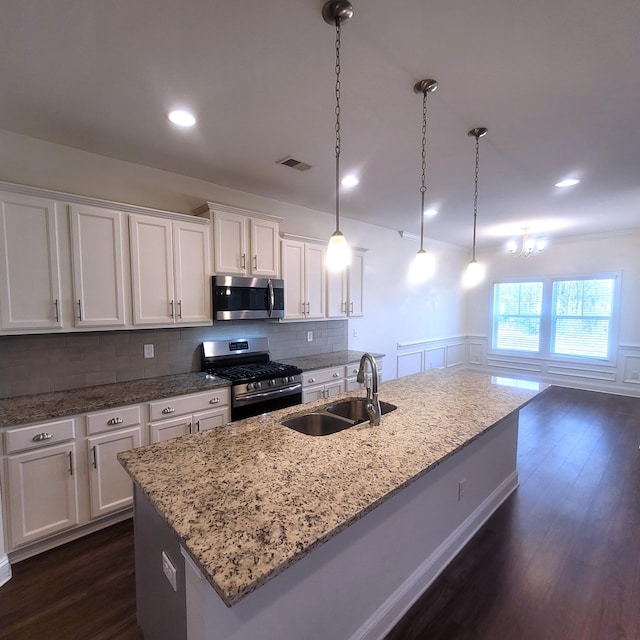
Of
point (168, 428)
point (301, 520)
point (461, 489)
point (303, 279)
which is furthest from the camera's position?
point (303, 279)

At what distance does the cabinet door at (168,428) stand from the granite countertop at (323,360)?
3.98ft

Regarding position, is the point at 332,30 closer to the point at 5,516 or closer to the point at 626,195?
the point at 5,516

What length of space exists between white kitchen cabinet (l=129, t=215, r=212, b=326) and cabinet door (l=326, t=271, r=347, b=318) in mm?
1523

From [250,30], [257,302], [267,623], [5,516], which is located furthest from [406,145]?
[5,516]

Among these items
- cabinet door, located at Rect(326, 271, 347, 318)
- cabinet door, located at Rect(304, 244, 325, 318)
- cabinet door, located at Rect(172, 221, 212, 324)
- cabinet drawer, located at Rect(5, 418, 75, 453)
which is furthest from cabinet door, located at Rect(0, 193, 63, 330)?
cabinet door, located at Rect(326, 271, 347, 318)

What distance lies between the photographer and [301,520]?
1.03m

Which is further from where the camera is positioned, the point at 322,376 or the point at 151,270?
the point at 322,376

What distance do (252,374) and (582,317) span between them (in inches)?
240

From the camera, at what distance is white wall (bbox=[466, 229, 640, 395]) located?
5.42 metres

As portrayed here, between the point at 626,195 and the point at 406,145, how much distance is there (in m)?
3.00

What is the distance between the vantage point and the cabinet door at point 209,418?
2641 mm

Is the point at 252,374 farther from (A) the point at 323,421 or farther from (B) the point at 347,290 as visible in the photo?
(B) the point at 347,290

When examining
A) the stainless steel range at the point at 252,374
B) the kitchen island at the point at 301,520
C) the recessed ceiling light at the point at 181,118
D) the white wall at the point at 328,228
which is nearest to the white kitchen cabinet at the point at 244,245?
the white wall at the point at 328,228

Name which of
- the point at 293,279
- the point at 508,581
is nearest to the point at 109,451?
the point at 293,279
